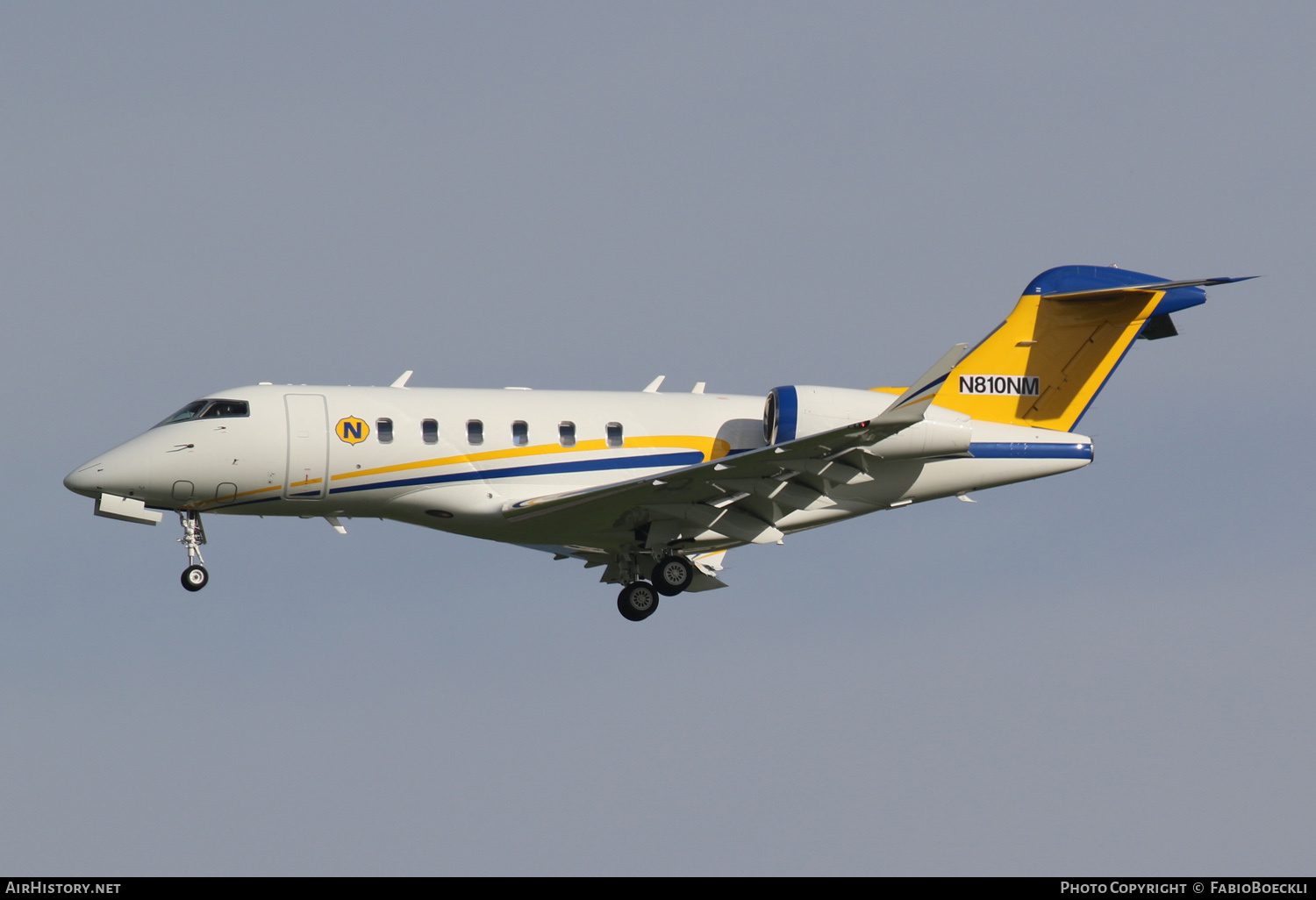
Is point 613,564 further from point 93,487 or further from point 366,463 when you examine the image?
point 93,487

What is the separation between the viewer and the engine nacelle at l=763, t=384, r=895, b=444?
27.9 meters

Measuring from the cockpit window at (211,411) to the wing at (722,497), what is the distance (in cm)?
488

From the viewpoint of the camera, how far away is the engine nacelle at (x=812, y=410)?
2786 cm

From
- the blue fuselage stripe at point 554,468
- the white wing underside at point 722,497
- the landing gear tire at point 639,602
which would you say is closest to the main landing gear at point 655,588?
the landing gear tire at point 639,602

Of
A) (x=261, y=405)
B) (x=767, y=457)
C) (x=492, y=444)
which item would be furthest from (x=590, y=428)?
(x=261, y=405)

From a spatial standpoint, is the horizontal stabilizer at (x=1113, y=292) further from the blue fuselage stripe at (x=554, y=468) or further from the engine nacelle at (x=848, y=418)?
the blue fuselage stripe at (x=554, y=468)

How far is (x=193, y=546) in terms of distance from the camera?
27219 mm

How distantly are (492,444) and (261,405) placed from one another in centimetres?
400

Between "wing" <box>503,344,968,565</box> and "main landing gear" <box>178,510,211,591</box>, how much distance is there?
523 cm

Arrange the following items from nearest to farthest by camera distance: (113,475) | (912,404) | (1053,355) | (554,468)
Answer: (912,404), (113,475), (554,468), (1053,355)

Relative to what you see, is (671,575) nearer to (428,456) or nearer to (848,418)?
(848,418)

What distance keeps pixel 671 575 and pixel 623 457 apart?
7.52 feet

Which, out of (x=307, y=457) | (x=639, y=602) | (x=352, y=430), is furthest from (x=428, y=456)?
(x=639, y=602)

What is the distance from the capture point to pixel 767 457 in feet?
84.0
